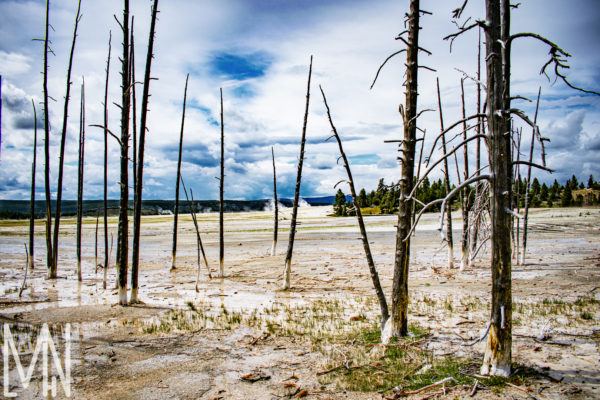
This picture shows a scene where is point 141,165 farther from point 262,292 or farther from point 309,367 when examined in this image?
point 309,367

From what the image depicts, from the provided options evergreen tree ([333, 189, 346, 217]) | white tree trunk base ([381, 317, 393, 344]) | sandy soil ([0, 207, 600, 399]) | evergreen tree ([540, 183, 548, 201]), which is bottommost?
sandy soil ([0, 207, 600, 399])

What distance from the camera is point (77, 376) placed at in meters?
6.99

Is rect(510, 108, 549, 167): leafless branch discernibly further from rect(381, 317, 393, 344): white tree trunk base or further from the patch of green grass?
the patch of green grass

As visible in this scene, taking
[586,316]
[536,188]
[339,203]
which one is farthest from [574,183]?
[586,316]

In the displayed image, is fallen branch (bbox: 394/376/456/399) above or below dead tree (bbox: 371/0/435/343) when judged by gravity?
below

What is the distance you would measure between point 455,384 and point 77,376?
6.89 metres

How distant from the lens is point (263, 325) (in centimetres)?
1014

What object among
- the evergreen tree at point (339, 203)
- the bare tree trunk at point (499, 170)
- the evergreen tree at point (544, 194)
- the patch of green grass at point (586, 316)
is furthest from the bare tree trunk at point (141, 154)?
the evergreen tree at point (544, 194)

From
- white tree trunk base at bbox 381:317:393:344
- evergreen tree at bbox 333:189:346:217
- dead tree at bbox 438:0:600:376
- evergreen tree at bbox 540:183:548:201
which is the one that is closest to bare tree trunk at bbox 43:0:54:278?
white tree trunk base at bbox 381:317:393:344

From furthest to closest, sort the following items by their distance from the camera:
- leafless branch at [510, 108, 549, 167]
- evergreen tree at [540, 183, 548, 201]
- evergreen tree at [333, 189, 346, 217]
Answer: evergreen tree at [333, 189, 346, 217]
evergreen tree at [540, 183, 548, 201]
leafless branch at [510, 108, 549, 167]

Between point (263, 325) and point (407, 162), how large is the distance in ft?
19.4

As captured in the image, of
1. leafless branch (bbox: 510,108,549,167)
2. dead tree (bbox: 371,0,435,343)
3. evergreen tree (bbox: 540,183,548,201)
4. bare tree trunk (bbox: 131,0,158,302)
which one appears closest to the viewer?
leafless branch (bbox: 510,108,549,167)

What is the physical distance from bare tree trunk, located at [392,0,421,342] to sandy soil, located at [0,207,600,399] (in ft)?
3.17

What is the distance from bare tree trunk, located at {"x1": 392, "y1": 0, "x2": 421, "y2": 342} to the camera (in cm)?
779
